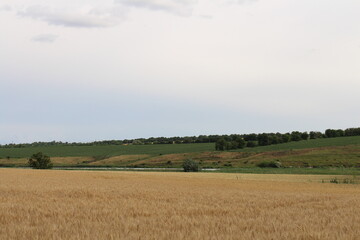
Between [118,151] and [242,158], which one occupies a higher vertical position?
[118,151]

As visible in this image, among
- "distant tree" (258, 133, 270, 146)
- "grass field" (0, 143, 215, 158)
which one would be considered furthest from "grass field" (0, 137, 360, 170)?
"distant tree" (258, 133, 270, 146)

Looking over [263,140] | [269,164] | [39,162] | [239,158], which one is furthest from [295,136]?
[39,162]

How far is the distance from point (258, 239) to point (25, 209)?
9.90 metres

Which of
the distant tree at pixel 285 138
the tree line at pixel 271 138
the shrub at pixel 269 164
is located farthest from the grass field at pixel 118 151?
the shrub at pixel 269 164

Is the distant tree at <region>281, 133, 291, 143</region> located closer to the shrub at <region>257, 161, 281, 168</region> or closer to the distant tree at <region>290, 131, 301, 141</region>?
the distant tree at <region>290, 131, 301, 141</region>

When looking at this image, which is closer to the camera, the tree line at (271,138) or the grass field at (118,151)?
the tree line at (271,138)

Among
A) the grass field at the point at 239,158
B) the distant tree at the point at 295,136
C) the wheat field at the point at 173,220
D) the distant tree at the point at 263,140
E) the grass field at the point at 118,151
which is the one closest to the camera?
the wheat field at the point at 173,220

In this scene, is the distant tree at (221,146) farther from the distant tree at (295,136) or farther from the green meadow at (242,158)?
the distant tree at (295,136)

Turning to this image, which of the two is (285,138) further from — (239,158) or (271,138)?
(239,158)

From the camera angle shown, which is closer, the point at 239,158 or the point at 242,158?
the point at 242,158

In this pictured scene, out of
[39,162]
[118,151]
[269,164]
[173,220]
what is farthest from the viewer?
[118,151]

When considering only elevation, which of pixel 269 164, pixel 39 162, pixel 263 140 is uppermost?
pixel 263 140

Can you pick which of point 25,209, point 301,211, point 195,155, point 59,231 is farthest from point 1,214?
point 195,155

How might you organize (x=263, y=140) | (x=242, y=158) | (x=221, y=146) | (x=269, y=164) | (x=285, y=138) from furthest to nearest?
(x=285, y=138)
(x=263, y=140)
(x=221, y=146)
(x=242, y=158)
(x=269, y=164)
